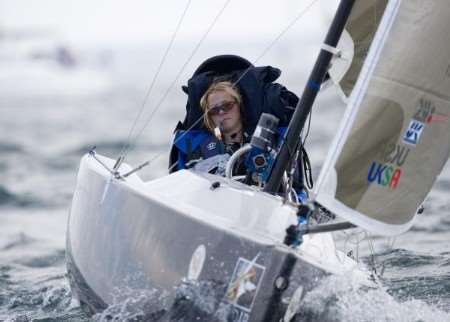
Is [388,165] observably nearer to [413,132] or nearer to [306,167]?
[413,132]

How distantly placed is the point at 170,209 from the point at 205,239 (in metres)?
0.22

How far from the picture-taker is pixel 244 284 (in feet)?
10.2

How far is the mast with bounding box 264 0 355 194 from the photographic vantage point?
374 cm

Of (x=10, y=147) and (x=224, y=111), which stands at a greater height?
(x=224, y=111)

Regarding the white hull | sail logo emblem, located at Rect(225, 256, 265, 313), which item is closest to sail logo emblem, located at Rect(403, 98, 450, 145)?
the white hull

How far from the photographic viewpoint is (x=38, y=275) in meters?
5.75

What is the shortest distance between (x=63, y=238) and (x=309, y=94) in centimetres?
396

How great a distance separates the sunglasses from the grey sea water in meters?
0.95

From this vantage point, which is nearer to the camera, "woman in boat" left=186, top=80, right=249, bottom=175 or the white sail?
the white sail

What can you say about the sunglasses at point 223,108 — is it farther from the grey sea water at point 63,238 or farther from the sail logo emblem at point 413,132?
the sail logo emblem at point 413,132

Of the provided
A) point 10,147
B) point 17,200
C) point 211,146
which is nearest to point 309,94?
point 211,146

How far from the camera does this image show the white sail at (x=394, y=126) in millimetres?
3248

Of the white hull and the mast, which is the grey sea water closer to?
the white hull

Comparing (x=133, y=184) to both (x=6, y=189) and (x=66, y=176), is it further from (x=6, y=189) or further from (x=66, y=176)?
(x=66, y=176)
